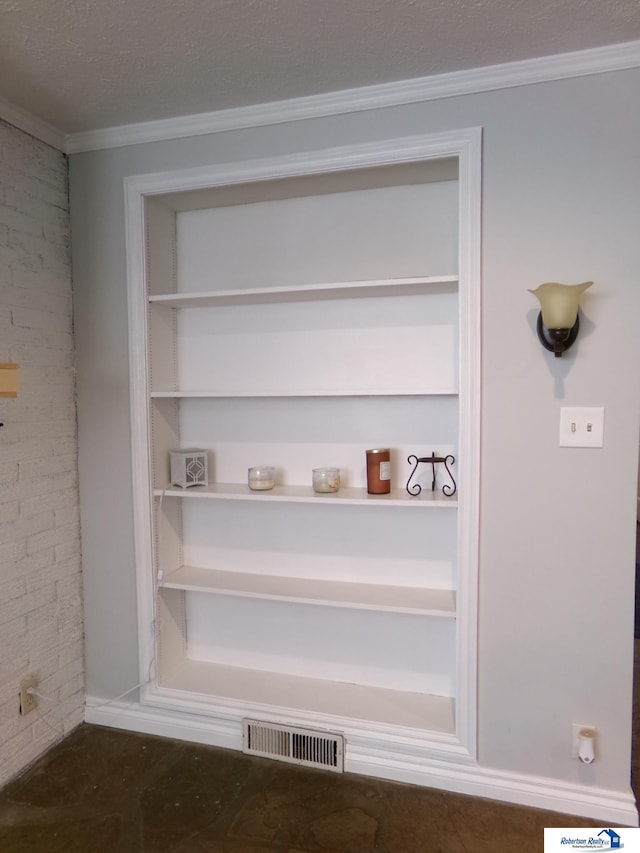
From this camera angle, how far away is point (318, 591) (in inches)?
83.7

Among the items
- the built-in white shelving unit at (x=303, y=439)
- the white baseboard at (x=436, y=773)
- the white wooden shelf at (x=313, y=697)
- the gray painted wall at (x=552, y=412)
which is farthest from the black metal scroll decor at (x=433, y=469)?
the white baseboard at (x=436, y=773)

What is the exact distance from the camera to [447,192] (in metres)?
2.04

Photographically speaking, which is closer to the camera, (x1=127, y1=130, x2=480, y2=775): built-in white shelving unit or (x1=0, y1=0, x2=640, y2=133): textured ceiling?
(x1=0, y1=0, x2=640, y2=133): textured ceiling

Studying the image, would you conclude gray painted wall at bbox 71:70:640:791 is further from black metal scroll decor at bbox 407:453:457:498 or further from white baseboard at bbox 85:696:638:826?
black metal scroll decor at bbox 407:453:457:498

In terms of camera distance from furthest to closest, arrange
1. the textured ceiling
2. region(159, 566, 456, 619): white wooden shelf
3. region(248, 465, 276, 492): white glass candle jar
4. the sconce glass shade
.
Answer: region(248, 465, 276, 492): white glass candle jar
region(159, 566, 456, 619): white wooden shelf
the sconce glass shade
the textured ceiling

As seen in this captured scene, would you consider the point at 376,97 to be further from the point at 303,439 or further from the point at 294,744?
the point at 294,744

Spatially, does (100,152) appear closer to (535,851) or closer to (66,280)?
(66,280)

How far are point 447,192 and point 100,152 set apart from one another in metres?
1.35

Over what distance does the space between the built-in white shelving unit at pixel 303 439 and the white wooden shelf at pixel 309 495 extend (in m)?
0.01

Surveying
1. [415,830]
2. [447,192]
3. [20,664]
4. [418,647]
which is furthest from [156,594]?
[447,192]

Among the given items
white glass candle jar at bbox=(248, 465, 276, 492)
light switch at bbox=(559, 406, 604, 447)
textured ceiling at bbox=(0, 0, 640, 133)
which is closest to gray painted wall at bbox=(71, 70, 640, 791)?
light switch at bbox=(559, 406, 604, 447)

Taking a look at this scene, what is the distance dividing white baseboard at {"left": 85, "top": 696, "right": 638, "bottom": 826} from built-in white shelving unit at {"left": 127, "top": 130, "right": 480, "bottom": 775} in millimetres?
29

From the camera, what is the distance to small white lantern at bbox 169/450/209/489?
220 cm

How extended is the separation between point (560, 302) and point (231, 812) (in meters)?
1.91
